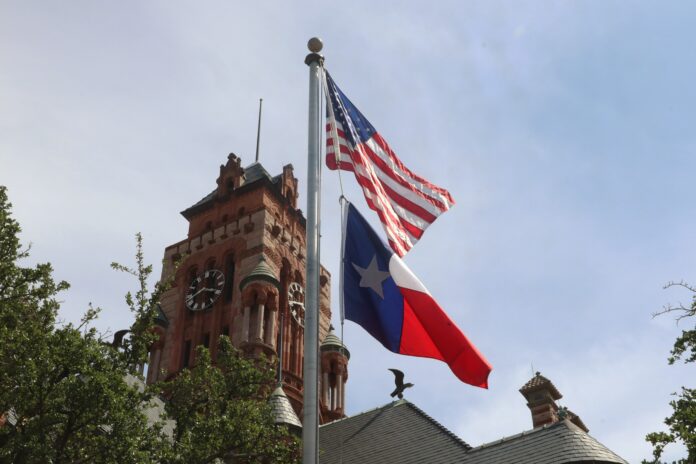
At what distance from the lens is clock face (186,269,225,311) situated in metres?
51.8

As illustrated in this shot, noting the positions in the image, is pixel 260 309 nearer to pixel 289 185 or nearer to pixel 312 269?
pixel 289 185

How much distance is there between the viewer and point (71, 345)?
54.9ft

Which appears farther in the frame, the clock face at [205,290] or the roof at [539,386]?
the clock face at [205,290]

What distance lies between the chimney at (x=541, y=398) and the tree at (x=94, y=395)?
17.3m

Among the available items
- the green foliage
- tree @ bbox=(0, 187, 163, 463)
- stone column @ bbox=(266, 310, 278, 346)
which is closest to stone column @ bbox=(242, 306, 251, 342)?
stone column @ bbox=(266, 310, 278, 346)

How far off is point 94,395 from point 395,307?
671 centimetres

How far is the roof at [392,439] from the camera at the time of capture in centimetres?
2850

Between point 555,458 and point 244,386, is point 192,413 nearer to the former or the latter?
point 244,386

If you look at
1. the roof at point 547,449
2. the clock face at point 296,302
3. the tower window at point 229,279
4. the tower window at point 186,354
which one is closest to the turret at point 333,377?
the clock face at point 296,302

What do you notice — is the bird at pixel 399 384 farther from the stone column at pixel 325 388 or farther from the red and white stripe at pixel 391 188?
the red and white stripe at pixel 391 188

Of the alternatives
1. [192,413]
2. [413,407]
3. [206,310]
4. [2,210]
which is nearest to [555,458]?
[413,407]

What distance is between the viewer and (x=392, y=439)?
30516 millimetres

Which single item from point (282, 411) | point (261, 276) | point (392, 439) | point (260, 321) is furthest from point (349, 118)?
point (261, 276)

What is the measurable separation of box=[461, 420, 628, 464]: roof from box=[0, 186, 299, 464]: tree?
9.47 meters
